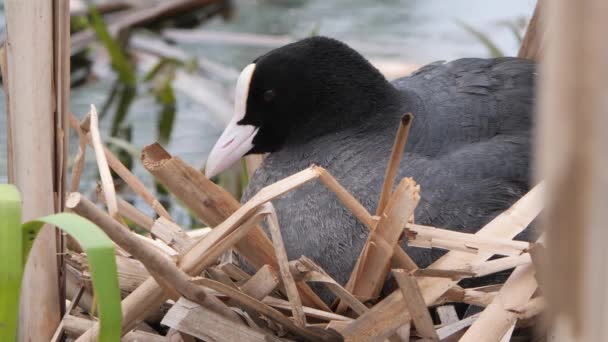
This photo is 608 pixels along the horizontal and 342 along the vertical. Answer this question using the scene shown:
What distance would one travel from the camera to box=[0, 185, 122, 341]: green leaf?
87 centimetres

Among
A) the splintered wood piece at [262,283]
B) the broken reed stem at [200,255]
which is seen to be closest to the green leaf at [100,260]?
the broken reed stem at [200,255]

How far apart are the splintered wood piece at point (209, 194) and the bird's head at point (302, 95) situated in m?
0.41

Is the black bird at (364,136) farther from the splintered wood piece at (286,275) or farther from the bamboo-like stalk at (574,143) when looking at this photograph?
the bamboo-like stalk at (574,143)

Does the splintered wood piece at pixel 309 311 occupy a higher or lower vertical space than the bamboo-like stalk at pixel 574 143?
lower

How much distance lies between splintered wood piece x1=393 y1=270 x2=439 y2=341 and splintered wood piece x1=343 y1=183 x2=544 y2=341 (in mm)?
15

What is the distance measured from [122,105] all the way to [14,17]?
7.41ft

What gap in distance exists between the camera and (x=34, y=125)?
110cm

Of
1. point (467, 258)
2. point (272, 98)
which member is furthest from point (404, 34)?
point (467, 258)

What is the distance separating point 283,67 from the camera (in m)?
1.61

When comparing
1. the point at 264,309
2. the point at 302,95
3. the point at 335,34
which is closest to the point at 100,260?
the point at 264,309

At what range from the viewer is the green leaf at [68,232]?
872 mm

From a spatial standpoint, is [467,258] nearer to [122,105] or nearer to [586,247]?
[586,247]

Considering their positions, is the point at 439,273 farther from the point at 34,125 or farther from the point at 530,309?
the point at 34,125

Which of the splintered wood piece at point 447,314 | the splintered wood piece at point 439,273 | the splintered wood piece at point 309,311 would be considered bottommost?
the splintered wood piece at point 447,314
